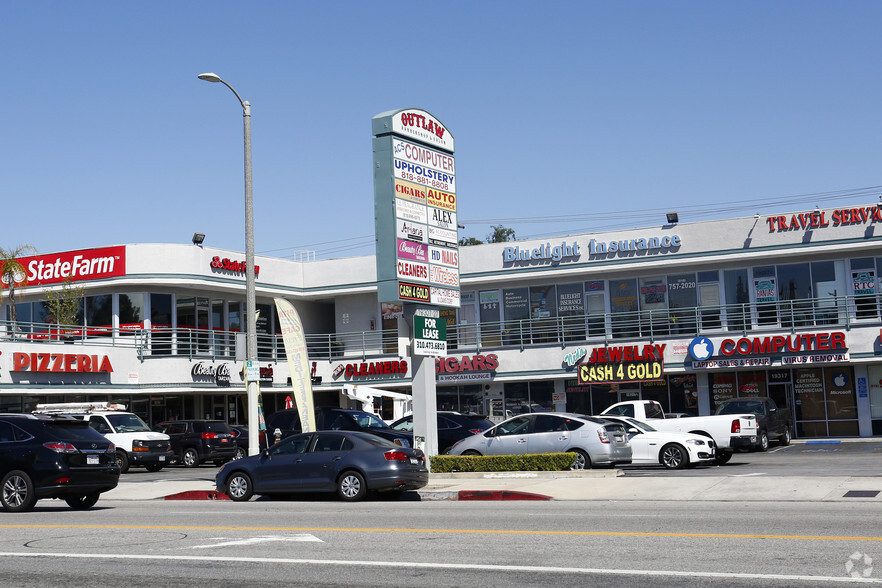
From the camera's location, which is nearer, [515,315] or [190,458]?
[190,458]

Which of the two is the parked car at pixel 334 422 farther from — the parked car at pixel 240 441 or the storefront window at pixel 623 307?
the storefront window at pixel 623 307

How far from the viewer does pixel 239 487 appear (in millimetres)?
19812

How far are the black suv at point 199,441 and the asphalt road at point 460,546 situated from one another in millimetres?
15950

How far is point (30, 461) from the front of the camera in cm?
1688

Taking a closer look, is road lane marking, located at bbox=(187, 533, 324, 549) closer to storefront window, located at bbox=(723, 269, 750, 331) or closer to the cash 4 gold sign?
the cash 4 gold sign

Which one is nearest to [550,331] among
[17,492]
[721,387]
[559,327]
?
[559,327]

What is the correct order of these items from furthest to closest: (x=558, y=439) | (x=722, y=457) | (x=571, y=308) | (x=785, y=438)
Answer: (x=571, y=308), (x=785, y=438), (x=722, y=457), (x=558, y=439)

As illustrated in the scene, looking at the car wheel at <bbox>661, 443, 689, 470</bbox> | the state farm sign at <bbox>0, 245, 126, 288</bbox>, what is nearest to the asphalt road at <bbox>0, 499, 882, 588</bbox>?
the car wheel at <bbox>661, 443, 689, 470</bbox>

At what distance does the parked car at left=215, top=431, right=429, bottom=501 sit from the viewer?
61.3 ft

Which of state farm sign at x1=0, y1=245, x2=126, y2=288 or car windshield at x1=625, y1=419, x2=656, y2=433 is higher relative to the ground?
state farm sign at x1=0, y1=245, x2=126, y2=288

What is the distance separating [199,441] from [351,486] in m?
15.1

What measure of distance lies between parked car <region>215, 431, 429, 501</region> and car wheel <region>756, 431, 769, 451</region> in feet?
48.4

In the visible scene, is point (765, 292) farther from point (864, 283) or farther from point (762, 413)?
point (762, 413)

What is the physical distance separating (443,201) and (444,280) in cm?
194
